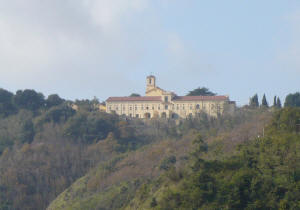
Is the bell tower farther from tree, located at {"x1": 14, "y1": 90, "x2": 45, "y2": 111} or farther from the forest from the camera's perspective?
tree, located at {"x1": 14, "y1": 90, "x2": 45, "y2": 111}

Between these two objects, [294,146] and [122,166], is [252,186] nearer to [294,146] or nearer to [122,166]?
[294,146]

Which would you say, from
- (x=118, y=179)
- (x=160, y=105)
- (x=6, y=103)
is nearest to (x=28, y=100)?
(x=6, y=103)

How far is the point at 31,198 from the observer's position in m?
47.9

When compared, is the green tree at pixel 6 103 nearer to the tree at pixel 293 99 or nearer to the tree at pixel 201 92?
the tree at pixel 201 92

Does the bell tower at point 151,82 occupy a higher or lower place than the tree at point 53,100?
higher

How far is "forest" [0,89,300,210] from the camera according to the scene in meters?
28.3

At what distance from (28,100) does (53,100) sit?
2.95 metres

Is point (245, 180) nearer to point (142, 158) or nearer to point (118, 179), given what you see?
point (118, 179)

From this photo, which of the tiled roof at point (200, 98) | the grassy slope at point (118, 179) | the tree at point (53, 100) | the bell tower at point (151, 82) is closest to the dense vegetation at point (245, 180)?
the grassy slope at point (118, 179)

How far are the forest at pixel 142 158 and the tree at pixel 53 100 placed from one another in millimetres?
122

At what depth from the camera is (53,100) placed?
225 ft

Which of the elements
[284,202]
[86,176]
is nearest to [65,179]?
[86,176]

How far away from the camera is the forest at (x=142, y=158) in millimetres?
28281

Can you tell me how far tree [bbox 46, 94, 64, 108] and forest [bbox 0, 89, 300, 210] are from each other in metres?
0.12
